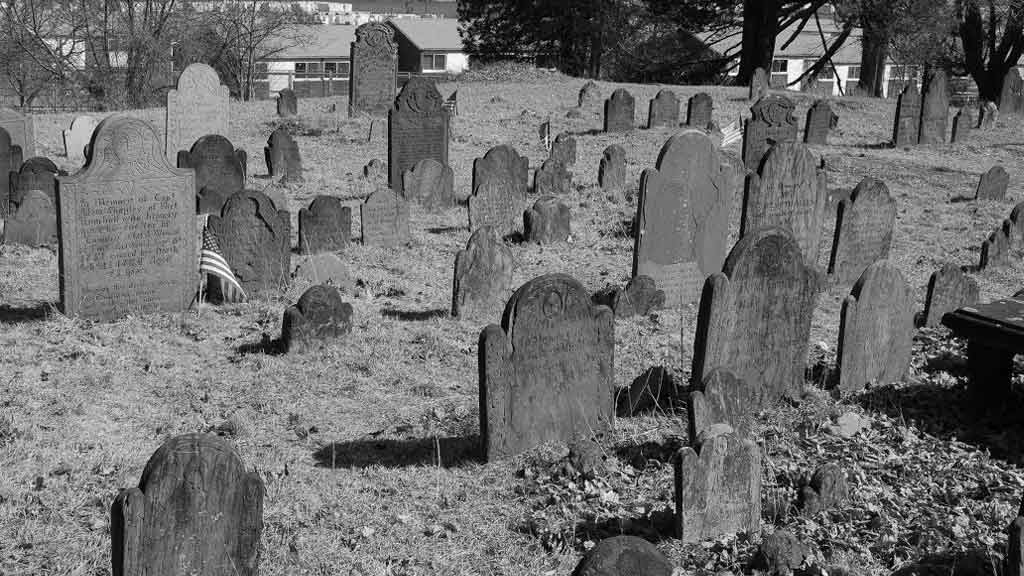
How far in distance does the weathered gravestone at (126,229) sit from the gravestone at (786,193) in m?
5.62

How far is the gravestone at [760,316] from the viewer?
7176mm

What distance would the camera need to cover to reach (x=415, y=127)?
16094 millimetres

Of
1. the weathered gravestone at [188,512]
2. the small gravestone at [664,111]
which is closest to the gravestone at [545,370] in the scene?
the weathered gravestone at [188,512]

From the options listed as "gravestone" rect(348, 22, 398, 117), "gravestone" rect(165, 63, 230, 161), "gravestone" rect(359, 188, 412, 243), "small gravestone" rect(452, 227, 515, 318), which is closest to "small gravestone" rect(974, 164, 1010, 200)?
"gravestone" rect(359, 188, 412, 243)

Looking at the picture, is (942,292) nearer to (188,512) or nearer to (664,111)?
(188,512)

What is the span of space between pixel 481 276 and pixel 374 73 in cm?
1578

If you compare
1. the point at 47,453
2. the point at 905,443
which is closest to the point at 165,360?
the point at 47,453

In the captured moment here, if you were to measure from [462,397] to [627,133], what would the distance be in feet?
51.6

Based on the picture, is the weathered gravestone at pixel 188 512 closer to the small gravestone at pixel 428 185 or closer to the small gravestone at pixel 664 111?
the small gravestone at pixel 428 185

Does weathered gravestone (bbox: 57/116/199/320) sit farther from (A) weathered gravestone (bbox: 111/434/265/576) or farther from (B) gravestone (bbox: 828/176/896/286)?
(B) gravestone (bbox: 828/176/896/286)

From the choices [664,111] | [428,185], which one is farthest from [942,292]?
[664,111]

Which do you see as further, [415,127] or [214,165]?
[415,127]

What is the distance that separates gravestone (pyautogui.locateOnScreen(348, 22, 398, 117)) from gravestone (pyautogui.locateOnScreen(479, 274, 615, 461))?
60.0 ft

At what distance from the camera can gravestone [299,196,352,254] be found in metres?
11.9
